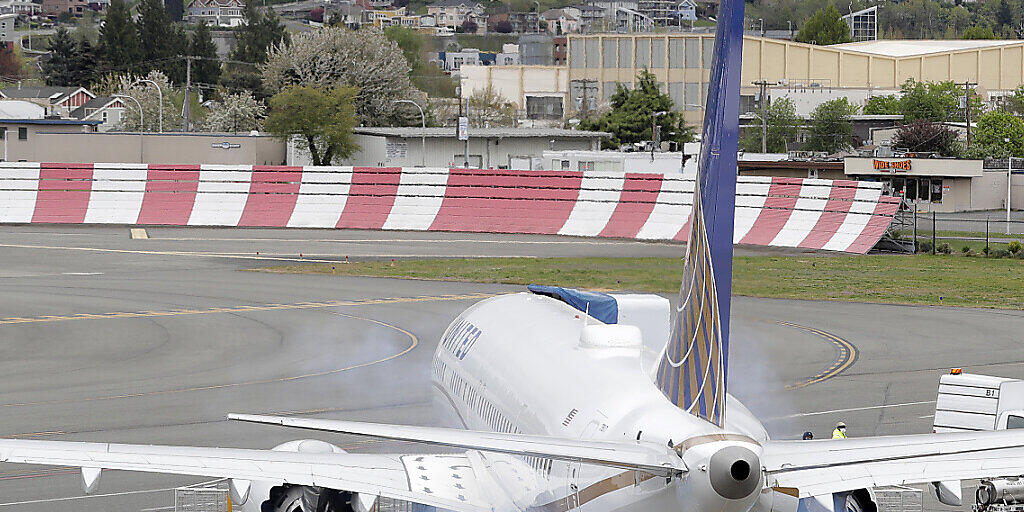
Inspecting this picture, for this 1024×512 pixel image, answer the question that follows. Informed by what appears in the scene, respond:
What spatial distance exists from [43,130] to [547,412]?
107135 mm

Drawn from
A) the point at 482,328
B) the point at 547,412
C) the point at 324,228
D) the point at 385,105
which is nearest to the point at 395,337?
the point at 482,328

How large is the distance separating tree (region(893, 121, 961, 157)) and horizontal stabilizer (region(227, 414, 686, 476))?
113m

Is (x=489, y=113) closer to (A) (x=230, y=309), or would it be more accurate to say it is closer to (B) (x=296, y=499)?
(A) (x=230, y=309)

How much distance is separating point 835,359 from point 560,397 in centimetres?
2343

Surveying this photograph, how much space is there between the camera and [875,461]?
44.5 feet

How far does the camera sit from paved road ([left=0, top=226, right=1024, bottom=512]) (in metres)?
31.0

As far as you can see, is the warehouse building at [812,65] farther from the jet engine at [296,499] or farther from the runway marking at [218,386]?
the jet engine at [296,499]

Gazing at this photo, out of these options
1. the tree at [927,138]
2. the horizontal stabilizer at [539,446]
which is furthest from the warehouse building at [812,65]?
the horizontal stabilizer at [539,446]

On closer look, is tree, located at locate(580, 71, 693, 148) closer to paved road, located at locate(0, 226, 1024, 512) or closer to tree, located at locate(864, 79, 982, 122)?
tree, located at locate(864, 79, 982, 122)

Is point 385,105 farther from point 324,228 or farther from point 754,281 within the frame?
point 754,281

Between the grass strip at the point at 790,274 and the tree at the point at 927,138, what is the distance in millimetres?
56652

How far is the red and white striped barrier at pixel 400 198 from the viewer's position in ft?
250

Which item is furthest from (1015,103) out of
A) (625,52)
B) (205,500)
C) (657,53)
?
(205,500)

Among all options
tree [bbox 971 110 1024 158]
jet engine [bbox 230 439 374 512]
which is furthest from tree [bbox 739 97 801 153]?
jet engine [bbox 230 439 374 512]
